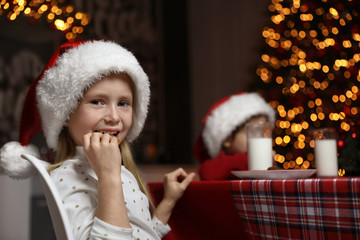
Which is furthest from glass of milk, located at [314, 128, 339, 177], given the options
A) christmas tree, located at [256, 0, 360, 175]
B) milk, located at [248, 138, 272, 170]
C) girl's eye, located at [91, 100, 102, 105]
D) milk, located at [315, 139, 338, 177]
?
christmas tree, located at [256, 0, 360, 175]

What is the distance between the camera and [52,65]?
1215mm

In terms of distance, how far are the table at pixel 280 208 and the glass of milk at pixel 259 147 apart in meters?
0.26

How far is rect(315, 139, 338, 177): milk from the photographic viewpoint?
1.16 m

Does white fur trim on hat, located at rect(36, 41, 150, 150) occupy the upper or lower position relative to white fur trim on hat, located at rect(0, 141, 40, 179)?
upper

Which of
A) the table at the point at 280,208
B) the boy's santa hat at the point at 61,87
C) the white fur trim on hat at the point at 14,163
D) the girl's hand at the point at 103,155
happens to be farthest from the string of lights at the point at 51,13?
the table at the point at 280,208

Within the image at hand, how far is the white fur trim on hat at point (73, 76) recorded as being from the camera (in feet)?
3.78

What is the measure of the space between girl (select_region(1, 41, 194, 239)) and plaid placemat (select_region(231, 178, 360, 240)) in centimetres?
29

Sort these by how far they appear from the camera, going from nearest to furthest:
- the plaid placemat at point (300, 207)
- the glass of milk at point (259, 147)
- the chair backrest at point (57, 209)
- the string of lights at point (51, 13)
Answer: the plaid placemat at point (300, 207)
the chair backrest at point (57, 209)
the glass of milk at point (259, 147)
the string of lights at point (51, 13)

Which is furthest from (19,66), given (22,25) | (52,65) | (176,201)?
(176,201)

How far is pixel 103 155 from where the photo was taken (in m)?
1.02

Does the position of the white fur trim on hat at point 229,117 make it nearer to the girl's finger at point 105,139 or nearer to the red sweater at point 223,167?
the red sweater at point 223,167

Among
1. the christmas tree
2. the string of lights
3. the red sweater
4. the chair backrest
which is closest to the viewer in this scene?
the chair backrest

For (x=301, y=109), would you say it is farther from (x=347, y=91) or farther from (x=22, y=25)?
(x=22, y=25)

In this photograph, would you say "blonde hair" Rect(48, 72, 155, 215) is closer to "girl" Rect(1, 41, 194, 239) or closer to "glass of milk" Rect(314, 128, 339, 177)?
"girl" Rect(1, 41, 194, 239)
